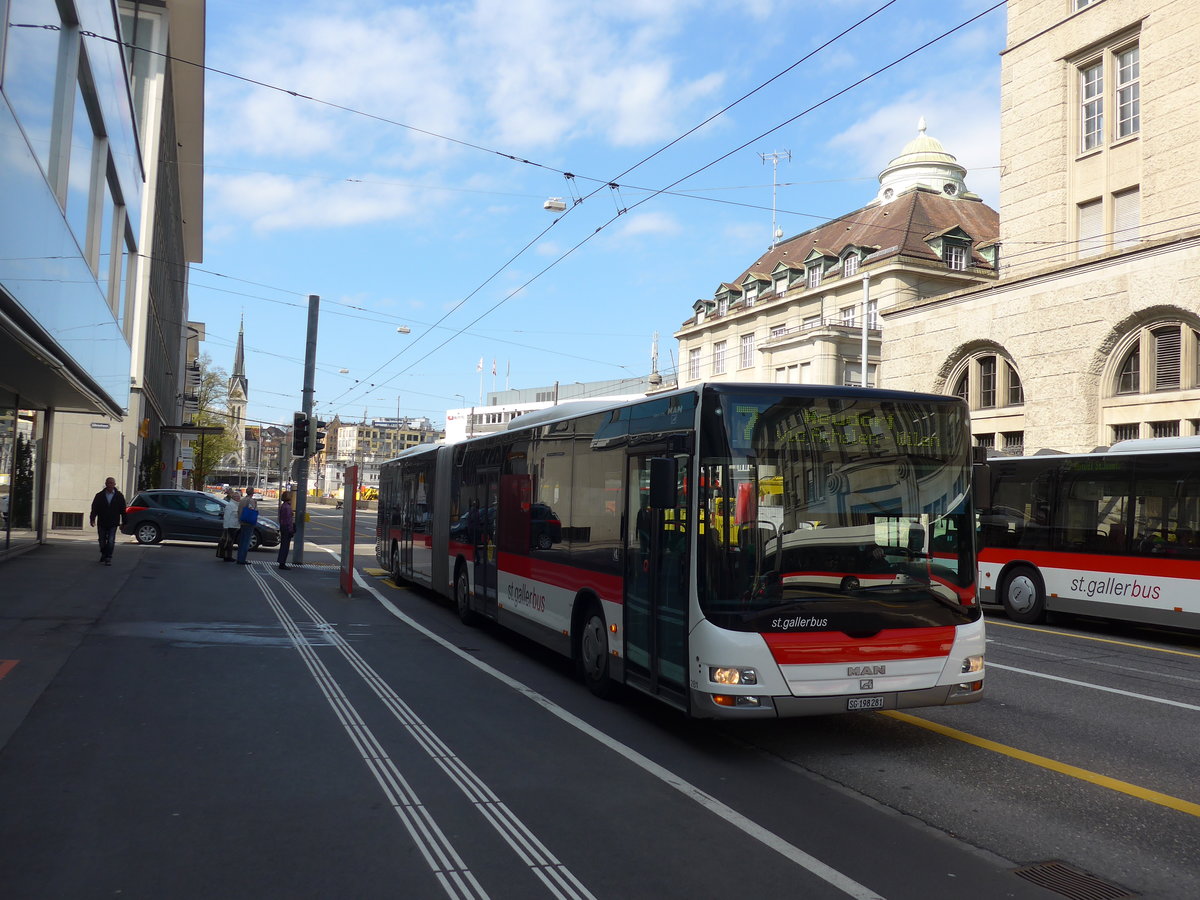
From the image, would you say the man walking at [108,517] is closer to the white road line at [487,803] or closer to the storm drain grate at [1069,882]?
the white road line at [487,803]

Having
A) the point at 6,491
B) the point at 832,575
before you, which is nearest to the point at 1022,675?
the point at 832,575

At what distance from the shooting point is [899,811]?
578 centimetres

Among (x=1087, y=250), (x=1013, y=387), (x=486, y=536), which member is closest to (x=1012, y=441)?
(x=1013, y=387)

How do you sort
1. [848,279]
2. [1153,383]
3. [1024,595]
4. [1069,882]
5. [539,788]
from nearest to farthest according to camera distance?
[1069,882] < [539,788] < [1024,595] < [1153,383] < [848,279]

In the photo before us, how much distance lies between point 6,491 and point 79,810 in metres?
17.5

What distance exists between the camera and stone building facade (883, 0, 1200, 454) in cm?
2708

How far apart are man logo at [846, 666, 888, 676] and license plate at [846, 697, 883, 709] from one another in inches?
6.9

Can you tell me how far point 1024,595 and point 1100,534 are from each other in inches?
71.1

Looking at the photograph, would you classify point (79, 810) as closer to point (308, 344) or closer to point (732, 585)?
point (732, 585)

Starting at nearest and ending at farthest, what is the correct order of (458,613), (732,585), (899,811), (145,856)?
(145,856), (899,811), (732,585), (458,613)

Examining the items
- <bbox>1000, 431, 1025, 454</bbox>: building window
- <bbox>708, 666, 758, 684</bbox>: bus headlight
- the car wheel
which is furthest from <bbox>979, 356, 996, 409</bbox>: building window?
<bbox>708, 666, 758, 684</bbox>: bus headlight

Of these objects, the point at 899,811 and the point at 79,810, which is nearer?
the point at 79,810

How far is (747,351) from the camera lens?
60.3 meters

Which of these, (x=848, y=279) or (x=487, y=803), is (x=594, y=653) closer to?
(x=487, y=803)
